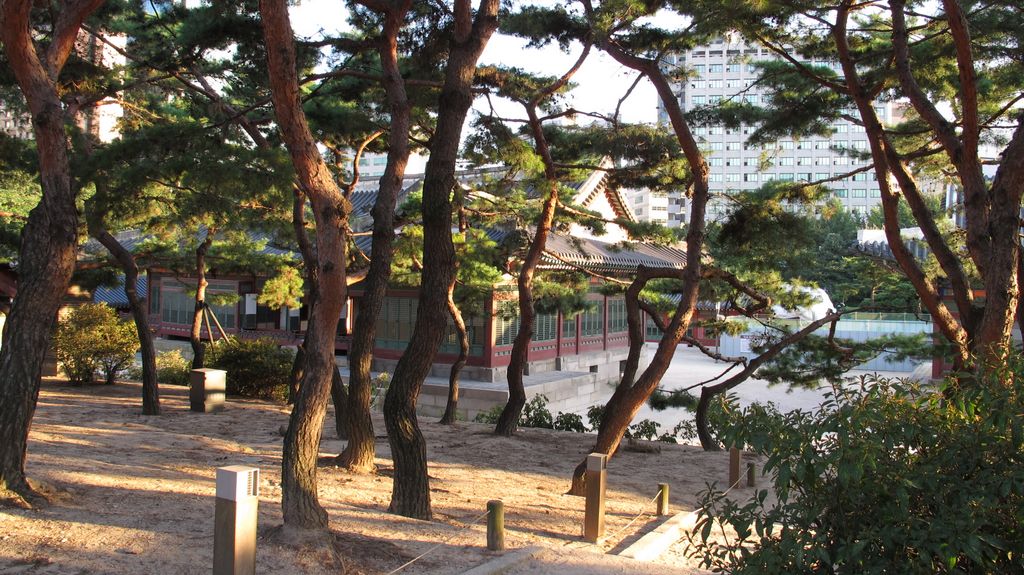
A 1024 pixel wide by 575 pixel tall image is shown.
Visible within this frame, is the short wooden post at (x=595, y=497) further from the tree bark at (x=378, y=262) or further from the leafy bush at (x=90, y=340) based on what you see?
the leafy bush at (x=90, y=340)

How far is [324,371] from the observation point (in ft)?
14.9

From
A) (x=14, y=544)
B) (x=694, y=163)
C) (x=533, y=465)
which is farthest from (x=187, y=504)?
(x=694, y=163)

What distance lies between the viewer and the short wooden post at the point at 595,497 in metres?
5.53

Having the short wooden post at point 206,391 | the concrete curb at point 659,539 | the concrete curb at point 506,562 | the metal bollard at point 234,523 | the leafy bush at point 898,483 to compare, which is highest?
the leafy bush at point 898,483

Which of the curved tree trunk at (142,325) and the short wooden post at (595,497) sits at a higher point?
the curved tree trunk at (142,325)

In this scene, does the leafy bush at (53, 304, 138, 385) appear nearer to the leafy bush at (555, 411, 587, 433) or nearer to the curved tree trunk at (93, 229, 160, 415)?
the curved tree trunk at (93, 229, 160, 415)

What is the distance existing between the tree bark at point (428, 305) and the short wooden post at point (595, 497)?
1.15m

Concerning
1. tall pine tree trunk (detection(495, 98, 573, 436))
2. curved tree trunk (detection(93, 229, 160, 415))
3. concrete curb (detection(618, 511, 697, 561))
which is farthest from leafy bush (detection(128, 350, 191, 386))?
concrete curb (detection(618, 511, 697, 561))

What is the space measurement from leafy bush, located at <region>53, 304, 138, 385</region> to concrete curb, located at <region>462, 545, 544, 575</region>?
405 inches

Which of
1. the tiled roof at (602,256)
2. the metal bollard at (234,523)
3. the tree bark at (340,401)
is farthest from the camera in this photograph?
the tiled roof at (602,256)

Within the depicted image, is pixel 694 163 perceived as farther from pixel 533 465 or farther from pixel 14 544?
pixel 14 544

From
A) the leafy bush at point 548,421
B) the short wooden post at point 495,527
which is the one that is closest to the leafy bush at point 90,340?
the leafy bush at point 548,421

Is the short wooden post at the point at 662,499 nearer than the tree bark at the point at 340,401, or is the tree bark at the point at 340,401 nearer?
the short wooden post at the point at 662,499

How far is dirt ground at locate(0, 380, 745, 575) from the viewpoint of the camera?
3986 millimetres
